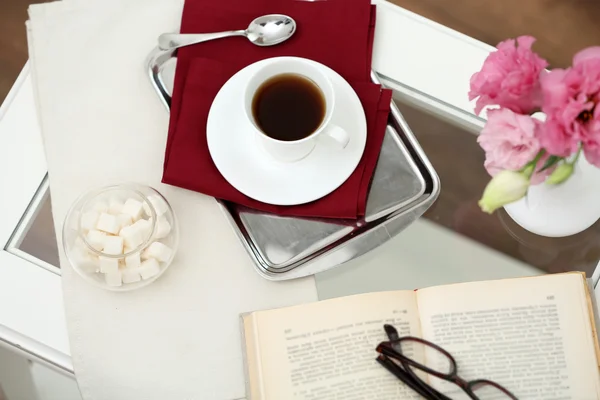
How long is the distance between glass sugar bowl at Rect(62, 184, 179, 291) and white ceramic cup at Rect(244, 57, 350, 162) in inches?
5.9

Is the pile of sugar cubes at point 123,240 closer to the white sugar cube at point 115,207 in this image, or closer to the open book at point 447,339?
the white sugar cube at point 115,207

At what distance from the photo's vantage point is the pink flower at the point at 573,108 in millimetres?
408

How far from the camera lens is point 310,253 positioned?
2.22 ft

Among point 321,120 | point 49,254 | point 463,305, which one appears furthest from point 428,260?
point 49,254

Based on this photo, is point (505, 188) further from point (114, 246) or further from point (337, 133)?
point (114, 246)

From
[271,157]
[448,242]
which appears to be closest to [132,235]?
[271,157]

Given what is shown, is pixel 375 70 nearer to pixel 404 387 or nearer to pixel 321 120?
pixel 321 120

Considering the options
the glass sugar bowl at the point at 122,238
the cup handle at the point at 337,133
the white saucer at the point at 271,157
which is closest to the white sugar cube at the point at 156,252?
the glass sugar bowl at the point at 122,238

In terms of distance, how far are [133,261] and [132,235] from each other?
0.10ft

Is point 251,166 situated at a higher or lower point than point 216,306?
higher

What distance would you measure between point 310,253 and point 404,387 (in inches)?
7.4

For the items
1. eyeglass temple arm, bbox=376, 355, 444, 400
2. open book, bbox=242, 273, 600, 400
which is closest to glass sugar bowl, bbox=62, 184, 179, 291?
open book, bbox=242, 273, 600, 400

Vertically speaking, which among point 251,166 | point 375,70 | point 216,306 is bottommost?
point 216,306

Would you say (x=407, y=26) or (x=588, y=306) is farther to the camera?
(x=407, y=26)
